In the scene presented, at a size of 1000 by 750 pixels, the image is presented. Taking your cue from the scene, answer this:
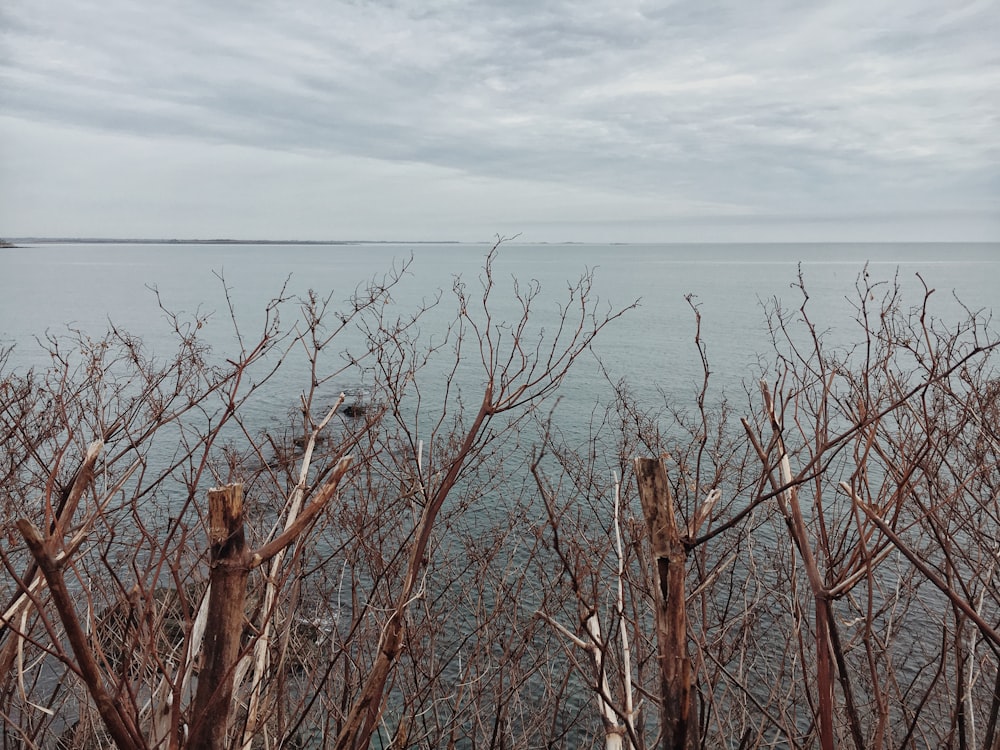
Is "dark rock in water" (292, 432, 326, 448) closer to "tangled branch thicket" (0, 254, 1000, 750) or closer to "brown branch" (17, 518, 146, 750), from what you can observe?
"tangled branch thicket" (0, 254, 1000, 750)

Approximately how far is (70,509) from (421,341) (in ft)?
171

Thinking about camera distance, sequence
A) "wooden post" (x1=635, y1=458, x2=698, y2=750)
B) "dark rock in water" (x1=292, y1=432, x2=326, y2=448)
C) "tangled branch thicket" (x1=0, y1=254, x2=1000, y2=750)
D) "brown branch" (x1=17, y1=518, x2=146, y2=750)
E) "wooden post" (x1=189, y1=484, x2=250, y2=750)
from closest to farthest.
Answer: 1. "brown branch" (x1=17, y1=518, x2=146, y2=750)
2. "wooden post" (x1=189, y1=484, x2=250, y2=750)
3. "tangled branch thicket" (x1=0, y1=254, x2=1000, y2=750)
4. "wooden post" (x1=635, y1=458, x2=698, y2=750)
5. "dark rock in water" (x1=292, y1=432, x2=326, y2=448)

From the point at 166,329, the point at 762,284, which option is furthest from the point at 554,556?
the point at 762,284

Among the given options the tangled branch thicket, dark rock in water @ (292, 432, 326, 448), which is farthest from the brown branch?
dark rock in water @ (292, 432, 326, 448)

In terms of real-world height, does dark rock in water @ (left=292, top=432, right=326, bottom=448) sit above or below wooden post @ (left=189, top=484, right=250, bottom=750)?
below

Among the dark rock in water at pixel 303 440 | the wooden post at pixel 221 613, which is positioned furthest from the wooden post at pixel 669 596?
the dark rock in water at pixel 303 440

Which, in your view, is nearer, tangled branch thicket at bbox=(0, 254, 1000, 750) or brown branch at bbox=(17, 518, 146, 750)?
brown branch at bbox=(17, 518, 146, 750)

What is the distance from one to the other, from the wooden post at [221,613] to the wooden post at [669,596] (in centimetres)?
151

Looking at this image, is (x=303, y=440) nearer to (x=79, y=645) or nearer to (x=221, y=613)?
(x=221, y=613)

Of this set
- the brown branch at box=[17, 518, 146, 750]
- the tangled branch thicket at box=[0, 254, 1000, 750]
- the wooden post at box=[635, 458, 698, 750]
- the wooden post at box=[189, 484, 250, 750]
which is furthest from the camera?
the wooden post at box=[635, 458, 698, 750]

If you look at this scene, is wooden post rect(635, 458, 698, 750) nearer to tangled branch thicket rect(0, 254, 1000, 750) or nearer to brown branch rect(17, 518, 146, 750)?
tangled branch thicket rect(0, 254, 1000, 750)

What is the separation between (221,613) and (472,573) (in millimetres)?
15831

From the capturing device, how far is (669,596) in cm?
287

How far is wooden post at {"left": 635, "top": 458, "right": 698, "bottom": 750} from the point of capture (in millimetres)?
2838
